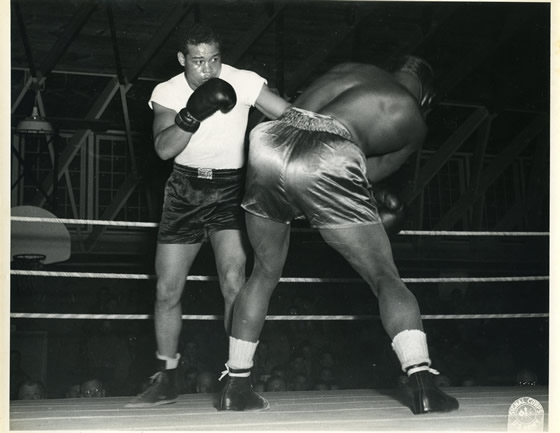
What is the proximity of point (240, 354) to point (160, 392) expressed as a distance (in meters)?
0.32

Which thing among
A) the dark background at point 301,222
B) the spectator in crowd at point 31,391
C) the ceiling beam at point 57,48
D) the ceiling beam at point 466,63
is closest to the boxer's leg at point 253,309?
the spectator in crowd at point 31,391

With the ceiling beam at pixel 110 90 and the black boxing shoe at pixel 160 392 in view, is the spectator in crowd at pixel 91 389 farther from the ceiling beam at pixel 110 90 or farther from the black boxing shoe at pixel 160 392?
the black boxing shoe at pixel 160 392

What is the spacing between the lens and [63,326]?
4473mm

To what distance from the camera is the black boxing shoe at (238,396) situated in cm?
183

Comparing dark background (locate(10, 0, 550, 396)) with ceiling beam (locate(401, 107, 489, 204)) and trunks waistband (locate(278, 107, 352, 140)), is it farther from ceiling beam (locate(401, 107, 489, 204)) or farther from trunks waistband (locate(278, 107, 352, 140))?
trunks waistband (locate(278, 107, 352, 140))

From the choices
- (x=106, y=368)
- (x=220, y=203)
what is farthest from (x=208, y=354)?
(x=220, y=203)

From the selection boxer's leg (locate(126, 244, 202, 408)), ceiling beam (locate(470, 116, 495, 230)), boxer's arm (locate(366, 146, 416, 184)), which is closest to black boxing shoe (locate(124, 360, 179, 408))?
boxer's leg (locate(126, 244, 202, 408))

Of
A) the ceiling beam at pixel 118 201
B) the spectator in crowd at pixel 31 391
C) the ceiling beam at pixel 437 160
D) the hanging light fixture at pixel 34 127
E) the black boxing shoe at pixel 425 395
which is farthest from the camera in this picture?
the ceiling beam at pixel 437 160

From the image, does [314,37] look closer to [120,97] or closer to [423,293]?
[120,97]

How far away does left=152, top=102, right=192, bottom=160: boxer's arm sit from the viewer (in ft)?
6.41

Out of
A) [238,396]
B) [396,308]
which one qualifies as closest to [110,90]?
[238,396]

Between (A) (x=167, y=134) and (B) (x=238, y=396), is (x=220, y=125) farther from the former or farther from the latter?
(B) (x=238, y=396)

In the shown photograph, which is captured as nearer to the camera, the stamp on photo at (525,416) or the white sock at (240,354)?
the stamp on photo at (525,416)

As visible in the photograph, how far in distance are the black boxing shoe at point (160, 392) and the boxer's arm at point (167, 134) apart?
61 centimetres
